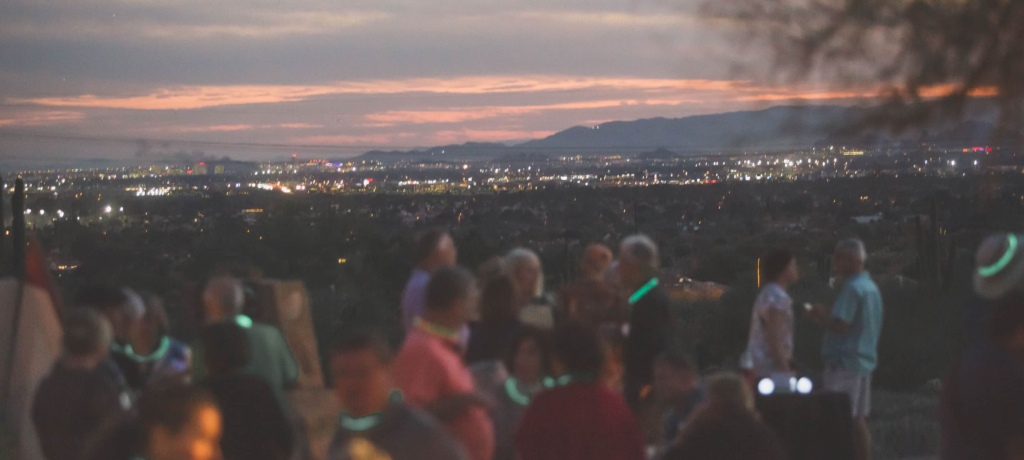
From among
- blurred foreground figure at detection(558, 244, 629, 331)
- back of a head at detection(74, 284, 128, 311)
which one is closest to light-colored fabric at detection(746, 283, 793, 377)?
blurred foreground figure at detection(558, 244, 629, 331)

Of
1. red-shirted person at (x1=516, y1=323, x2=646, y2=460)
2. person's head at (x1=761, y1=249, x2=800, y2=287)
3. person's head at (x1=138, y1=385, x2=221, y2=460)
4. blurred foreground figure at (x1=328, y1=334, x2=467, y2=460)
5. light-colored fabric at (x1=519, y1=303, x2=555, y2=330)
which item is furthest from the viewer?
person's head at (x1=761, y1=249, x2=800, y2=287)

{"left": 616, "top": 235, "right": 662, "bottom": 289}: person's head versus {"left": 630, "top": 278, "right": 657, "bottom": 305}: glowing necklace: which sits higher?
{"left": 616, "top": 235, "right": 662, "bottom": 289}: person's head

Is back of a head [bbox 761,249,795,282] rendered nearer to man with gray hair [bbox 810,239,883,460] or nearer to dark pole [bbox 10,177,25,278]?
man with gray hair [bbox 810,239,883,460]

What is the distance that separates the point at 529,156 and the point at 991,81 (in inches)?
2755

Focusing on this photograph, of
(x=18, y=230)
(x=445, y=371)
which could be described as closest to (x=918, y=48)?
(x=445, y=371)

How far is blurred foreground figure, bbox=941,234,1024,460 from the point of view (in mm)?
4965

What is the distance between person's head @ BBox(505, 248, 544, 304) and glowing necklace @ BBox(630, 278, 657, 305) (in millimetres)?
605

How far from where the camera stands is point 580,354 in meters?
4.71

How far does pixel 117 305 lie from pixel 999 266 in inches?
185

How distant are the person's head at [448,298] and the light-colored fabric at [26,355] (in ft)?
6.63

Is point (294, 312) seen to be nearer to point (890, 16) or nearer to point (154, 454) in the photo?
point (154, 454)

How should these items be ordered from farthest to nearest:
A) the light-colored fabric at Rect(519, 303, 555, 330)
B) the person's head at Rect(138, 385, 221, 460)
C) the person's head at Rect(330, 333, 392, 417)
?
the light-colored fabric at Rect(519, 303, 555, 330) < the person's head at Rect(330, 333, 392, 417) < the person's head at Rect(138, 385, 221, 460)

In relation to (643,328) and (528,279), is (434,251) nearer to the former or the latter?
(528,279)

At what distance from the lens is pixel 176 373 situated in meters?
5.89
